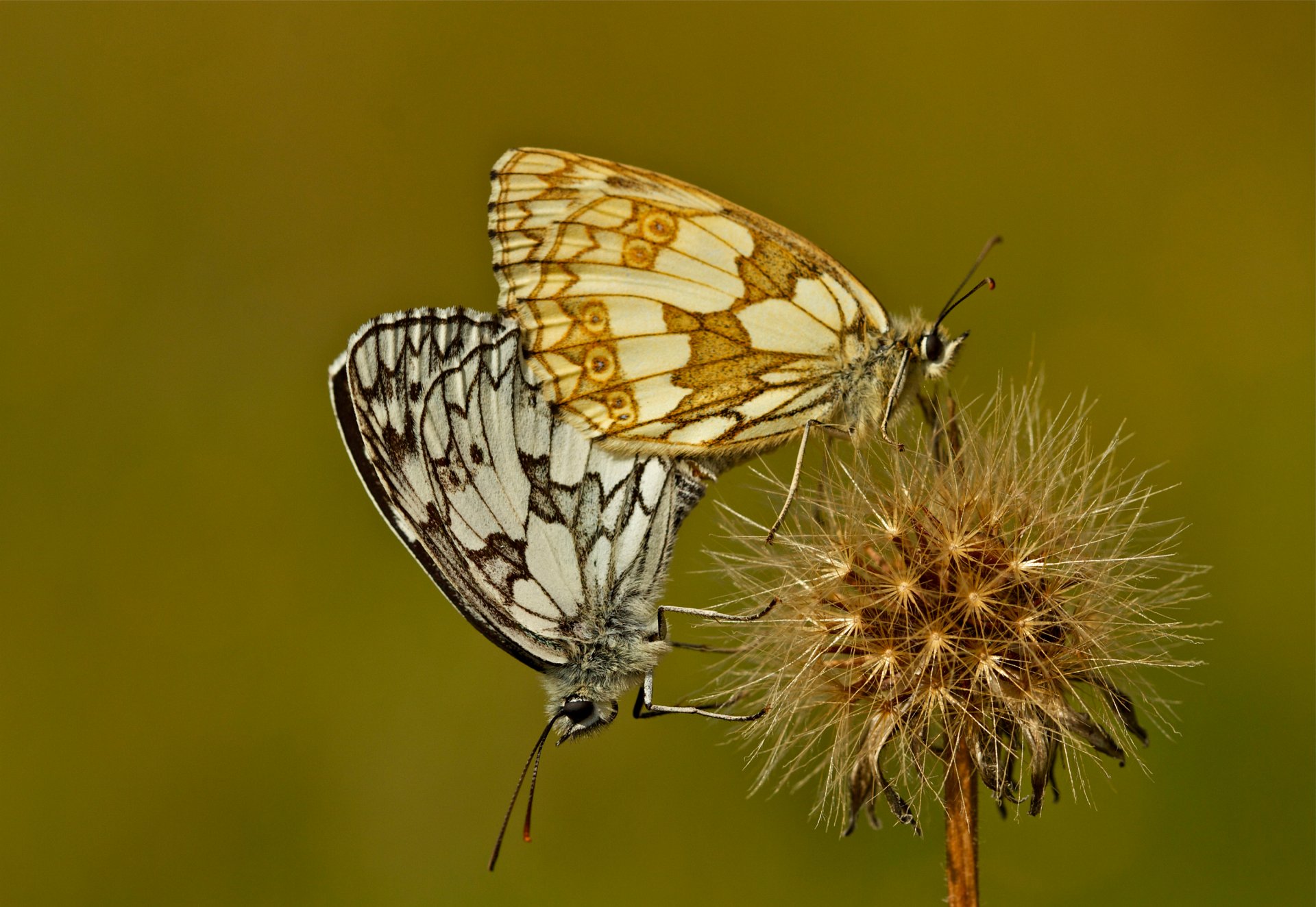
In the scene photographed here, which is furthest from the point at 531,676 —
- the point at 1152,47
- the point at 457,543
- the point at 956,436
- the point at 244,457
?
the point at 1152,47

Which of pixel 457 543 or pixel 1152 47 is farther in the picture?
pixel 1152 47

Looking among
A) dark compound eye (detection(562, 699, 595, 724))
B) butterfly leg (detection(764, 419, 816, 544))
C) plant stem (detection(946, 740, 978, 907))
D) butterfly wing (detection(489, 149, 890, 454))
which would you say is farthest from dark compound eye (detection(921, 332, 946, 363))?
dark compound eye (detection(562, 699, 595, 724))

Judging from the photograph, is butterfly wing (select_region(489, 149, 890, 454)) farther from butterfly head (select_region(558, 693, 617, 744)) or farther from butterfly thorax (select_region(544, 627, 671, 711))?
butterfly head (select_region(558, 693, 617, 744))

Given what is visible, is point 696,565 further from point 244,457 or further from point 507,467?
point 244,457

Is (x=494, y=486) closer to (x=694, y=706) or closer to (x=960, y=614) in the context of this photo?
(x=694, y=706)

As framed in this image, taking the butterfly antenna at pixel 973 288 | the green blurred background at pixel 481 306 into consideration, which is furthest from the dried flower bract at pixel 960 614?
the green blurred background at pixel 481 306
